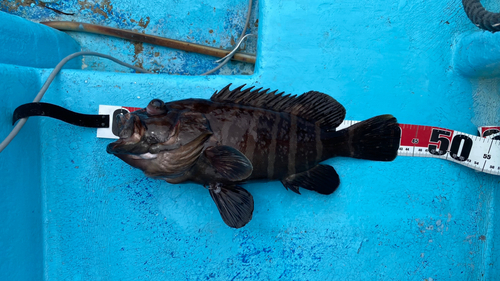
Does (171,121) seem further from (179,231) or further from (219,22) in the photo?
(219,22)

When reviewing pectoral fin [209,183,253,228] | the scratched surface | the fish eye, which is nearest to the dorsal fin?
the fish eye

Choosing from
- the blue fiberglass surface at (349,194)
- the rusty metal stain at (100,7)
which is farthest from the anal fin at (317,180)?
the rusty metal stain at (100,7)

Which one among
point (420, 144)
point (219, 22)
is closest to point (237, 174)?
point (420, 144)

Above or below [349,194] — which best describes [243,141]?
above

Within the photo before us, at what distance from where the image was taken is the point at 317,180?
1923 mm

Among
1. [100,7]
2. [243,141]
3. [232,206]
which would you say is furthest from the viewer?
[100,7]

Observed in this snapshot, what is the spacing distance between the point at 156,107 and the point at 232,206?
2.41ft

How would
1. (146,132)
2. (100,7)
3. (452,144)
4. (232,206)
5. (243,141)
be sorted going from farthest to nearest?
(100,7)
(452,144)
(232,206)
(243,141)
(146,132)

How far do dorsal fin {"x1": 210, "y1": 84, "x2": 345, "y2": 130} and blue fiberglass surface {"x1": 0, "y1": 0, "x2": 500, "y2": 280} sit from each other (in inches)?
8.1

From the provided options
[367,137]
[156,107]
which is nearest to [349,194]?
[367,137]

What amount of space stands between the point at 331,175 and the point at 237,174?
72 cm

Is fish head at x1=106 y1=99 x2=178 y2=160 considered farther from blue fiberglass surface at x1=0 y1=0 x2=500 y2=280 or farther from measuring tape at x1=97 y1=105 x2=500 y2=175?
measuring tape at x1=97 y1=105 x2=500 y2=175

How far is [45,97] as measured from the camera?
1892 millimetres

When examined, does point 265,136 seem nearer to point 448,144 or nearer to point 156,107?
point 156,107
